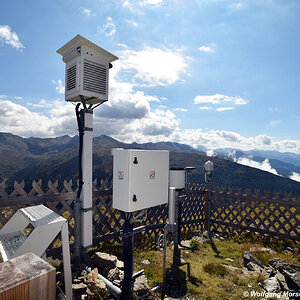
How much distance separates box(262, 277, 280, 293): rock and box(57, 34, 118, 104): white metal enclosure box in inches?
199

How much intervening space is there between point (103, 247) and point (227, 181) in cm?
15037

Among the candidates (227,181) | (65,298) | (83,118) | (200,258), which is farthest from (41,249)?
(227,181)

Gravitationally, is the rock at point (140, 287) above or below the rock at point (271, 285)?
above

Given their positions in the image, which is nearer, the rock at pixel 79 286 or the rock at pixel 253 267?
the rock at pixel 79 286

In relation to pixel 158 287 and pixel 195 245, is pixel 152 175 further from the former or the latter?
pixel 195 245

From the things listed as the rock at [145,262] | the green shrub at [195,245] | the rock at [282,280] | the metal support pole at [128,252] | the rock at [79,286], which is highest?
the metal support pole at [128,252]

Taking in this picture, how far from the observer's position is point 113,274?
3.90m

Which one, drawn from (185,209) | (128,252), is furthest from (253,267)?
(128,252)

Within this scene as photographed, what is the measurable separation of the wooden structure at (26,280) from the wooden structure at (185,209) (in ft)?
6.77

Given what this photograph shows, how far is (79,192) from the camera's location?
4.70 m

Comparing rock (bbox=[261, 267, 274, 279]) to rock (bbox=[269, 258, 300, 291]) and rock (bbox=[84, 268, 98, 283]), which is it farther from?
rock (bbox=[84, 268, 98, 283])

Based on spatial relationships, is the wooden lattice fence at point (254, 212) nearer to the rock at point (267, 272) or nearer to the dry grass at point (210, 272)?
the dry grass at point (210, 272)

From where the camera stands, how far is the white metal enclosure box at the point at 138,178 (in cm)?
356

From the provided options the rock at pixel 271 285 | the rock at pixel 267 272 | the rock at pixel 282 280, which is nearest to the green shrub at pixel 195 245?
the rock at pixel 267 272
